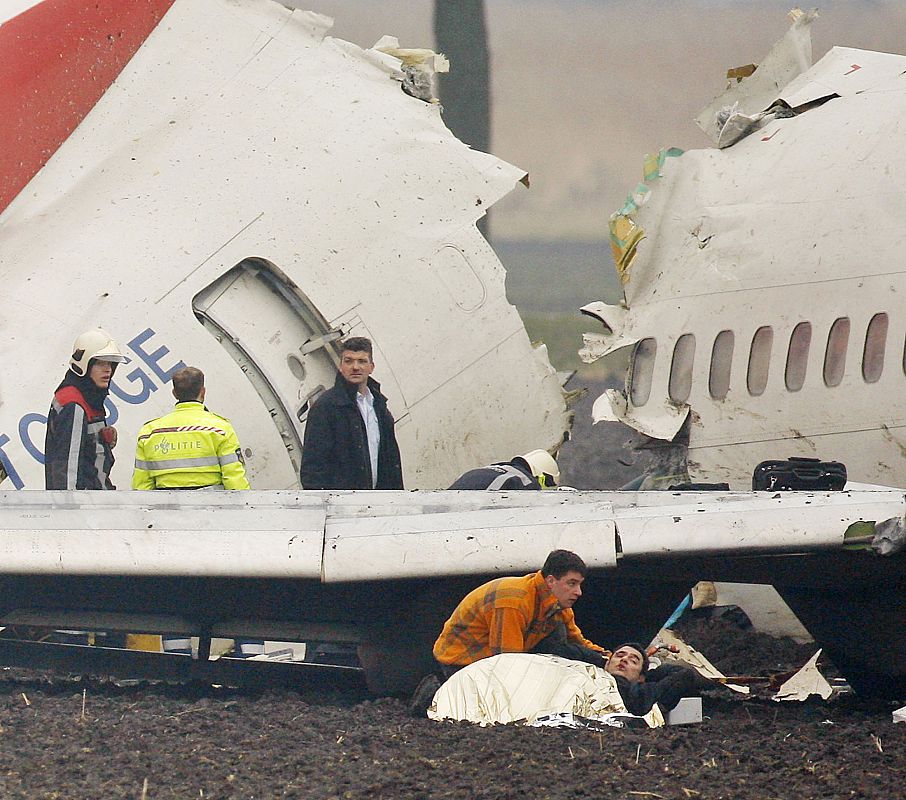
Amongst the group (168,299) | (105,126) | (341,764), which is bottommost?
(341,764)

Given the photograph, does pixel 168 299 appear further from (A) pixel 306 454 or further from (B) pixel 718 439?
(B) pixel 718 439

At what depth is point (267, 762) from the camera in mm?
5055

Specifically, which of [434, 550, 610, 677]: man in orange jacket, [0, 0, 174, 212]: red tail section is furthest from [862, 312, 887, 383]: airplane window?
[0, 0, 174, 212]: red tail section

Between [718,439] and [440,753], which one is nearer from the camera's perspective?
[440,753]

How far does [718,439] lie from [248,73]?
11.0 feet

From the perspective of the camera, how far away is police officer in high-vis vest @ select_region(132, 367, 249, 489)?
710 cm

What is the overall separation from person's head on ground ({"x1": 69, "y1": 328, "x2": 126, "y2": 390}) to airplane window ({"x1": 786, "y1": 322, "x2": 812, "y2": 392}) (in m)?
3.53

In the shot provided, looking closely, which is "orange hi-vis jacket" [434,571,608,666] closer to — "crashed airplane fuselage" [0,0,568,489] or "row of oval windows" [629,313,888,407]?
"crashed airplane fuselage" [0,0,568,489]

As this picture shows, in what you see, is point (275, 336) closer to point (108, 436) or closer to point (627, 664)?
point (108, 436)

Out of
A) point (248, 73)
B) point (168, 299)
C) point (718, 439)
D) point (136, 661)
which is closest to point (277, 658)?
point (136, 661)

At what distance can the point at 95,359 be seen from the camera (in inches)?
285

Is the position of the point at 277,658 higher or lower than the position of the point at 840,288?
lower

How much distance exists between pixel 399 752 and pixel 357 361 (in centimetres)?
277

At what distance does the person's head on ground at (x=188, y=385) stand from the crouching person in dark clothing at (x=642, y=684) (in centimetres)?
234
